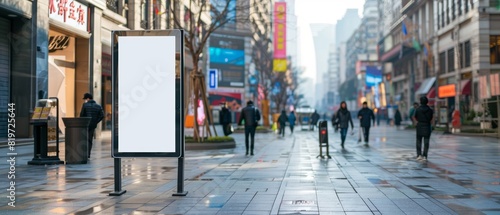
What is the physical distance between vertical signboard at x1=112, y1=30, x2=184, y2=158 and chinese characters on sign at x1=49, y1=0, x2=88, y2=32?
17.1 m

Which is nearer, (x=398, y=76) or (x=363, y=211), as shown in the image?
(x=363, y=211)

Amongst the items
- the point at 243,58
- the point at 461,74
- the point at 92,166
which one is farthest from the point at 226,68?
the point at 92,166

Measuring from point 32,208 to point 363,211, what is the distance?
429cm

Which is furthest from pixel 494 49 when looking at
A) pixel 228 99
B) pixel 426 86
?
pixel 228 99

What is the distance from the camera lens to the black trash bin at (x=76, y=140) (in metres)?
13.4

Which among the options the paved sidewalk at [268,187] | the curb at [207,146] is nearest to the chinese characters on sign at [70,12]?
the curb at [207,146]

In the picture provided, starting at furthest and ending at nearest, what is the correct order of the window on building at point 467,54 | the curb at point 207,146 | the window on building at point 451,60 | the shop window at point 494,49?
the window on building at point 451,60
the window on building at point 467,54
the shop window at point 494,49
the curb at point 207,146

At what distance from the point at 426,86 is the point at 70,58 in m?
41.4

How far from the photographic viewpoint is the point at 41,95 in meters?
22.8

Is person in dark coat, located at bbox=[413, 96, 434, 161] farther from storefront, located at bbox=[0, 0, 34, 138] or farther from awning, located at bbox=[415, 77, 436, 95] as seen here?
awning, located at bbox=[415, 77, 436, 95]

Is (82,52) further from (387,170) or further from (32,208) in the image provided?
(32,208)

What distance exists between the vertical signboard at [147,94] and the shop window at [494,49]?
40164 millimetres

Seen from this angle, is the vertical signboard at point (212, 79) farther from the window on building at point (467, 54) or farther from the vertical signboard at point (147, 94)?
the vertical signboard at point (147, 94)

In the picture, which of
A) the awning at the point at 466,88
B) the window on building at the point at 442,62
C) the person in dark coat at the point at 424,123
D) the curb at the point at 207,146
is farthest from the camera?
the window on building at the point at 442,62
